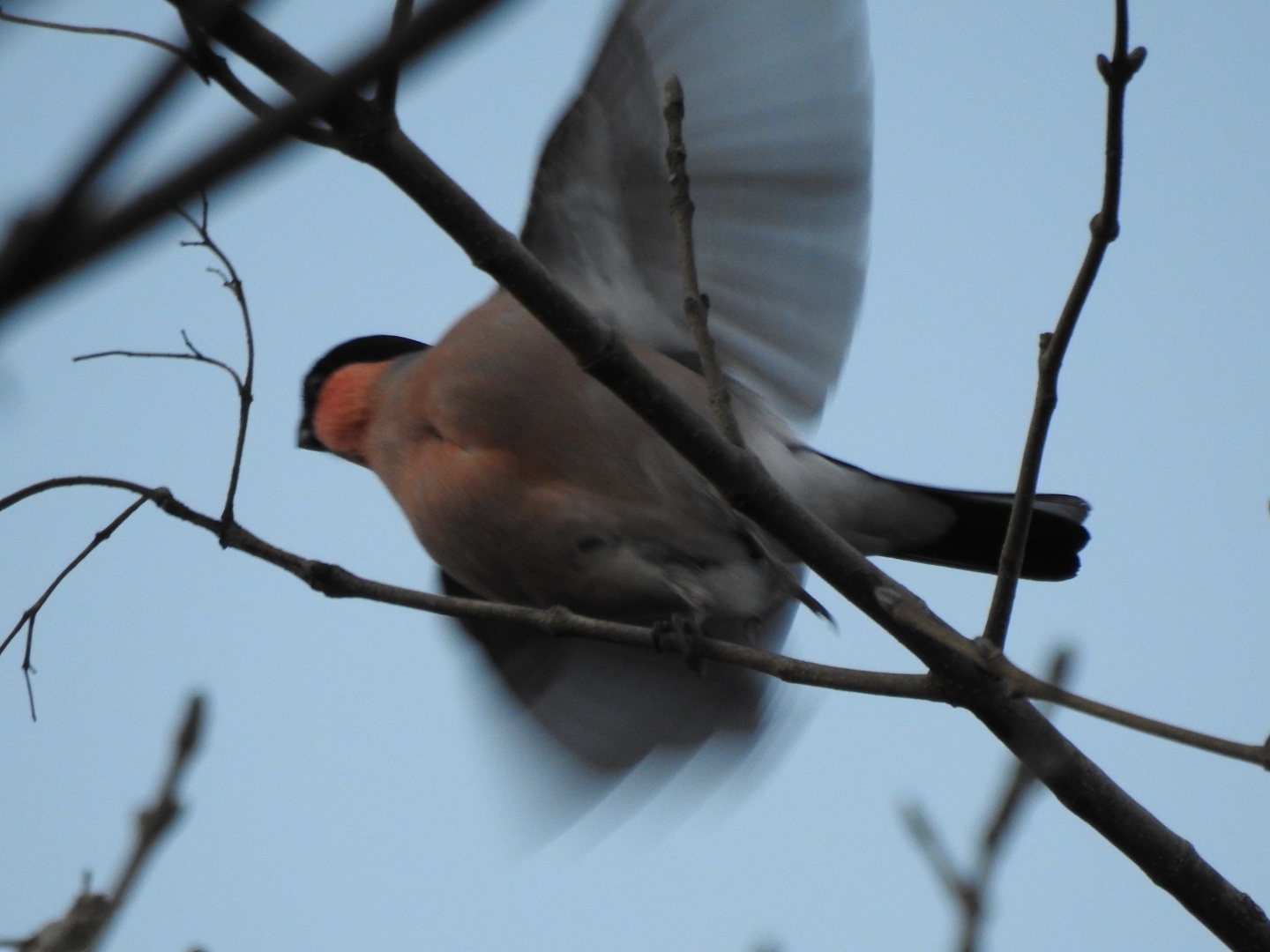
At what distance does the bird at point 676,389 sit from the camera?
2.55m

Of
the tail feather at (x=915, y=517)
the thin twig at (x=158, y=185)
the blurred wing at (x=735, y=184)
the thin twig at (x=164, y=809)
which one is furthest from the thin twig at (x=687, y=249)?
the thin twig at (x=158, y=185)

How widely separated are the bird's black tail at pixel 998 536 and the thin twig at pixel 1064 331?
1013mm

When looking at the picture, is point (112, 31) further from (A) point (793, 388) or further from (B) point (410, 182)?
(A) point (793, 388)

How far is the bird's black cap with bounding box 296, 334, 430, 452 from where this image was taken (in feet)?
12.7

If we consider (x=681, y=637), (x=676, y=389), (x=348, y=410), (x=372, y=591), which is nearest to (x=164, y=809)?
(x=372, y=591)

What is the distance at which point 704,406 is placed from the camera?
114 inches

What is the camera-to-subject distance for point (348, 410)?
3656 mm

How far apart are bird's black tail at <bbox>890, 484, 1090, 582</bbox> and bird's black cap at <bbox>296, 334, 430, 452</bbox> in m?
1.56

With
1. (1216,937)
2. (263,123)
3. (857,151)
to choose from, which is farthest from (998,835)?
(263,123)

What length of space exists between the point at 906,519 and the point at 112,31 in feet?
6.60

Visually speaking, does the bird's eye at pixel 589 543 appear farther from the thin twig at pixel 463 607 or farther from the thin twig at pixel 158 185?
the thin twig at pixel 158 185

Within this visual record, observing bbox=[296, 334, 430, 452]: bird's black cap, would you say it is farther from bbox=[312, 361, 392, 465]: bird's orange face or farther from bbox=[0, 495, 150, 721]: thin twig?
bbox=[0, 495, 150, 721]: thin twig

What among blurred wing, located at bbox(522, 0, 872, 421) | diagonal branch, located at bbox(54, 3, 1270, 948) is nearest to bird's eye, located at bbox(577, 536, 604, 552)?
blurred wing, located at bbox(522, 0, 872, 421)

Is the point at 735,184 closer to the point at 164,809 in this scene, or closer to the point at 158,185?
the point at 164,809
